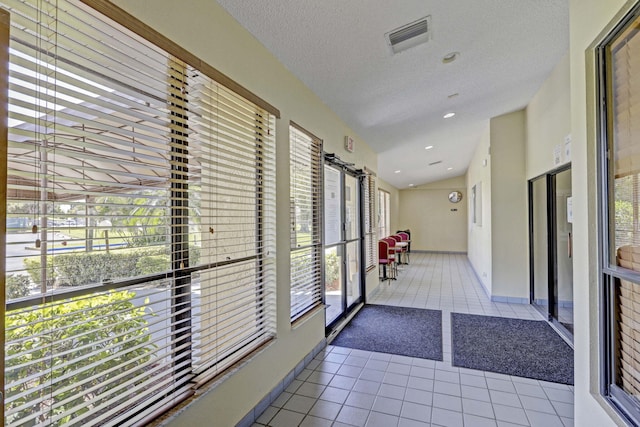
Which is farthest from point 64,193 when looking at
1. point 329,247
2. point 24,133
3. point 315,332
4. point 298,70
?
point 329,247

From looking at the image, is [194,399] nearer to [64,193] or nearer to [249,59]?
[64,193]

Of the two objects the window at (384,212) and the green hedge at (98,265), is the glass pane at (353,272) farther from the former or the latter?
the window at (384,212)

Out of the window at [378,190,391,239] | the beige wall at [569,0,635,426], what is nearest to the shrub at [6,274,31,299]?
the beige wall at [569,0,635,426]

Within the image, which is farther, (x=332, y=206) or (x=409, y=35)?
(x=332, y=206)

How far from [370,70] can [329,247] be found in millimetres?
1885

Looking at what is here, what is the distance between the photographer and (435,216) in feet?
38.3

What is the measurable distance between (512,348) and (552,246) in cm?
161

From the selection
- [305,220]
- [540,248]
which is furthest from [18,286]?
[540,248]

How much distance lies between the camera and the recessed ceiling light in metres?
2.79

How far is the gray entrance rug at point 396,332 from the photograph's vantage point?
3188mm

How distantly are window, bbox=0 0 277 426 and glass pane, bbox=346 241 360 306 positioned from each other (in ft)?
8.48

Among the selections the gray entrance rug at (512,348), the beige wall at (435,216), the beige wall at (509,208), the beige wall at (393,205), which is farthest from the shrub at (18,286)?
the beige wall at (435,216)

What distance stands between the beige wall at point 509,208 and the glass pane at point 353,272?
7.21 feet

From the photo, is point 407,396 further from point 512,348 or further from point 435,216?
point 435,216
